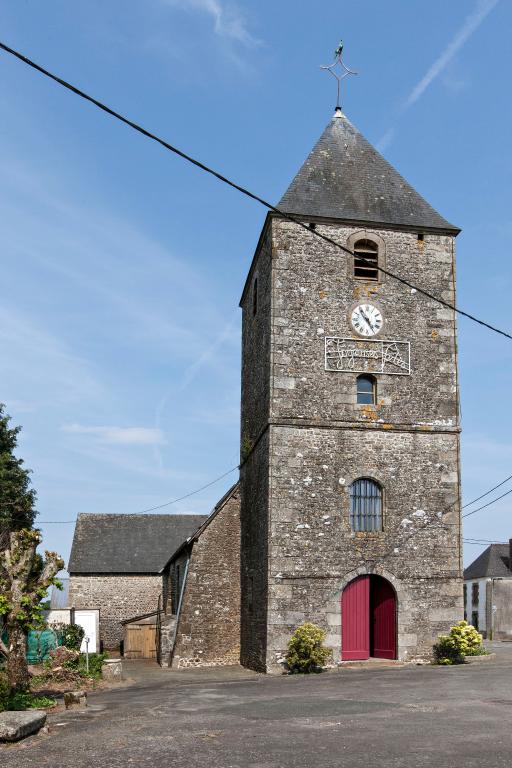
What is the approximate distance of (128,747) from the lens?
877 cm

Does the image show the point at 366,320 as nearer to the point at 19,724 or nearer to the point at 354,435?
the point at 354,435

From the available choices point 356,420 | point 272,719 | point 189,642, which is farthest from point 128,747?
point 189,642

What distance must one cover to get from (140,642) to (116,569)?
26.6ft

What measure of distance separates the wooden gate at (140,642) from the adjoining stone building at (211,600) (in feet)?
27.1

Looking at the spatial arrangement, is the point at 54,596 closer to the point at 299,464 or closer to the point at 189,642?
the point at 189,642

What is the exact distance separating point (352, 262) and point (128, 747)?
1419 centimetres

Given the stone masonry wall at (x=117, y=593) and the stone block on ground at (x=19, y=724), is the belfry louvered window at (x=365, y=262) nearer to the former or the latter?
the stone block on ground at (x=19, y=724)

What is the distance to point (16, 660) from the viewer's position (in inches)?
520

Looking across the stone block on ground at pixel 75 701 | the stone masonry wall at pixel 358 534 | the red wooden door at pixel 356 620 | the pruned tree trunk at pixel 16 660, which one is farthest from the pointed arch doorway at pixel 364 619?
the pruned tree trunk at pixel 16 660

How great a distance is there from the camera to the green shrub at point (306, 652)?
1772 cm

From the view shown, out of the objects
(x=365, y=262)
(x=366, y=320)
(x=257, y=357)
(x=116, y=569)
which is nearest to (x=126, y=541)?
(x=116, y=569)

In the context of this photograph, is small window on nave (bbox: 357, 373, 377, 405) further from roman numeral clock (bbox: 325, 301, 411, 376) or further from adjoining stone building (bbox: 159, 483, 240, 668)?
adjoining stone building (bbox: 159, 483, 240, 668)

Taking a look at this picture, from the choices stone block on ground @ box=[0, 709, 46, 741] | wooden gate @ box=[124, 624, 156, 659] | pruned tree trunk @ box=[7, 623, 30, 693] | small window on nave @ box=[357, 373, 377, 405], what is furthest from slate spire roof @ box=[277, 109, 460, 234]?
wooden gate @ box=[124, 624, 156, 659]

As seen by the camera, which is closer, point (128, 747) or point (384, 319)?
point (128, 747)
